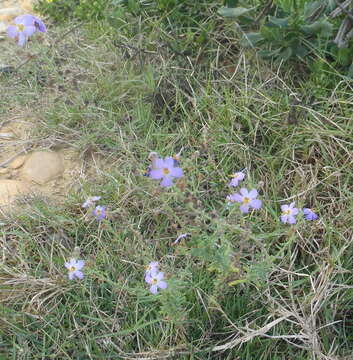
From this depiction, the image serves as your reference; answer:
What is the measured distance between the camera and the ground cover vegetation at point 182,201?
70.9 inches

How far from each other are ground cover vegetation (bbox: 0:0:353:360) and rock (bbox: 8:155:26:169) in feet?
0.40

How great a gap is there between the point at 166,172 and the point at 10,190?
107cm

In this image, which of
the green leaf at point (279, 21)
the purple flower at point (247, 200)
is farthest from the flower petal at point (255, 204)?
the green leaf at point (279, 21)

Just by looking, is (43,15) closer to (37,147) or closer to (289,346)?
(37,147)

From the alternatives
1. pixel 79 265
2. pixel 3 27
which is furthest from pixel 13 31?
pixel 3 27

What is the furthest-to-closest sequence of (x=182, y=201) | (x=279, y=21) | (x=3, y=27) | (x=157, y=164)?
(x=3, y=27) → (x=279, y=21) → (x=182, y=201) → (x=157, y=164)

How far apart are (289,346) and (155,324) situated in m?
0.43

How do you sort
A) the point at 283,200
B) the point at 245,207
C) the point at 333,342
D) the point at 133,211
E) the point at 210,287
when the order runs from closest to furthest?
the point at 245,207 → the point at 333,342 → the point at 210,287 → the point at 283,200 → the point at 133,211

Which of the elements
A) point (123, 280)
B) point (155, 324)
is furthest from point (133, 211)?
point (155, 324)

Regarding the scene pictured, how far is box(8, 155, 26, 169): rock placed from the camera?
249cm

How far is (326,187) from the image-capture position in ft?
7.02

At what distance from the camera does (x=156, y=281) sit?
1.66m

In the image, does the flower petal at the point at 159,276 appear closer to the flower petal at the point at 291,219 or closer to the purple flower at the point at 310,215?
the flower petal at the point at 291,219

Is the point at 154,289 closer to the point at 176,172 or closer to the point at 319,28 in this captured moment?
the point at 176,172
